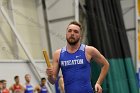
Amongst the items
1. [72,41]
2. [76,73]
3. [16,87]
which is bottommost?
[16,87]

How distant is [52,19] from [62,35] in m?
0.71

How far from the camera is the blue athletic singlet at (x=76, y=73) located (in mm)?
3406

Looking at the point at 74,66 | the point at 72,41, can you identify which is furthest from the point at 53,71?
the point at 72,41

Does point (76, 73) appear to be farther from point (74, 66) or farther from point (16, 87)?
point (16, 87)

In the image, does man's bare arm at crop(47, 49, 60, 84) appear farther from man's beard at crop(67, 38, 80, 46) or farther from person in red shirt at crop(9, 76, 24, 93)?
person in red shirt at crop(9, 76, 24, 93)

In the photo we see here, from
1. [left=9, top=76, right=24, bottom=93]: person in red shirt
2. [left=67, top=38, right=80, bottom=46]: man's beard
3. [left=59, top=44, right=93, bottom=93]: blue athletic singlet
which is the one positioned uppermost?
[left=67, top=38, right=80, bottom=46]: man's beard

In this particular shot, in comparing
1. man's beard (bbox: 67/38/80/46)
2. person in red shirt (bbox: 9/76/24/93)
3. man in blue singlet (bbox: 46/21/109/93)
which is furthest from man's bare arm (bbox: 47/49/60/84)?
person in red shirt (bbox: 9/76/24/93)

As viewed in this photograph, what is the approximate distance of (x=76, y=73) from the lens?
11.2ft

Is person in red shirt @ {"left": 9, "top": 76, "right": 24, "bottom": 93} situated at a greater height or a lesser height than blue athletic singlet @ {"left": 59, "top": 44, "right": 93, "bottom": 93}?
A: lesser

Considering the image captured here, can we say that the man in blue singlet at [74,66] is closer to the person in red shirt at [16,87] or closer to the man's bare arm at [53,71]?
the man's bare arm at [53,71]

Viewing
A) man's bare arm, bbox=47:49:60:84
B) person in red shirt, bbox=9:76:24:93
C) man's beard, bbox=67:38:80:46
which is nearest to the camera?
man's bare arm, bbox=47:49:60:84

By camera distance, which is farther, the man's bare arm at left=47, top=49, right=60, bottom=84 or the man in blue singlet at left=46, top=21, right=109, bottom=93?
the man in blue singlet at left=46, top=21, right=109, bottom=93

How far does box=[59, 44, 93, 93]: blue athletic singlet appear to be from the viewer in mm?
3406

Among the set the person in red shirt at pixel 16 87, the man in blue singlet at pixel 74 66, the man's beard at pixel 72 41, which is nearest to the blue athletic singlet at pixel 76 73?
the man in blue singlet at pixel 74 66
